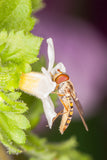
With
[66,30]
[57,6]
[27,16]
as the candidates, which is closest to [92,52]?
[66,30]

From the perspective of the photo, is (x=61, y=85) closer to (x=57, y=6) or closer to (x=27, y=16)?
(x=27, y=16)

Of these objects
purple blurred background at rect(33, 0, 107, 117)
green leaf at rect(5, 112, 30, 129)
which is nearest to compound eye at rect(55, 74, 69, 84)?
green leaf at rect(5, 112, 30, 129)

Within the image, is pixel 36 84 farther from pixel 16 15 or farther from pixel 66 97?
pixel 16 15

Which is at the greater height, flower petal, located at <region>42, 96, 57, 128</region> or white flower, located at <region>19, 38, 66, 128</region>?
white flower, located at <region>19, 38, 66, 128</region>

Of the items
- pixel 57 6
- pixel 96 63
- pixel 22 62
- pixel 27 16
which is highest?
pixel 57 6

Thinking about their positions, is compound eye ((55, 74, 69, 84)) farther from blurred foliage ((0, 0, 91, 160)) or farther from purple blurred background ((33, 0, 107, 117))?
purple blurred background ((33, 0, 107, 117))

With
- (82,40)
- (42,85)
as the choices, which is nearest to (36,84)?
(42,85)
